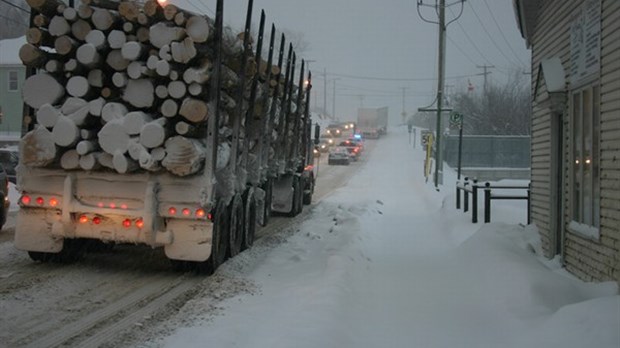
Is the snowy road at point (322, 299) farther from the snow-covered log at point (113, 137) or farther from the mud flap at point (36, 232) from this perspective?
the snow-covered log at point (113, 137)

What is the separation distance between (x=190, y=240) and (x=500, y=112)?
194 feet

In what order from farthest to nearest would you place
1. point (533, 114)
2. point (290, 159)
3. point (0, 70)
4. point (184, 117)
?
point (0, 70), point (290, 159), point (533, 114), point (184, 117)

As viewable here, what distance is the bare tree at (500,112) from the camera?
203 feet

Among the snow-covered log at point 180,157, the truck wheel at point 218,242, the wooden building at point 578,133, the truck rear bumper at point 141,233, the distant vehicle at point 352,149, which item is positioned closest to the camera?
the wooden building at point 578,133

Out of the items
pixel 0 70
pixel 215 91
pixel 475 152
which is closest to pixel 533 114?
pixel 215 91

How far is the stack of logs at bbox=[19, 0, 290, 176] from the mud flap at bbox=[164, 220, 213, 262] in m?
0.78

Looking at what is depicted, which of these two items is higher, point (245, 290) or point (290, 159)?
point (290, 159)

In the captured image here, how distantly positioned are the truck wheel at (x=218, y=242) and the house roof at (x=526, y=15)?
671 centimetres

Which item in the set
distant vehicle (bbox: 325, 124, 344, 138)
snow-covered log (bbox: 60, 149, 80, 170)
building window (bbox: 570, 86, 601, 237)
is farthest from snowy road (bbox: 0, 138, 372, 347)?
distant vehicle (bbox: 325, 124, 344, 138)

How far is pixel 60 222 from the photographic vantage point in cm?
861

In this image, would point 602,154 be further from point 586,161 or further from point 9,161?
point 9,161

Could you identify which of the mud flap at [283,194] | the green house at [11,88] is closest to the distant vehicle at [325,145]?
the green house at [11,88]

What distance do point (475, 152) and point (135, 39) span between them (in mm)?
39411

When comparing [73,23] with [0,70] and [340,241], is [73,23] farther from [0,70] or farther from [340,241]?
[0,70]
